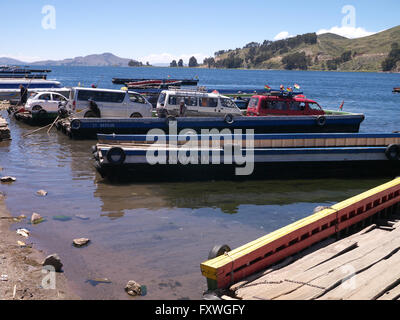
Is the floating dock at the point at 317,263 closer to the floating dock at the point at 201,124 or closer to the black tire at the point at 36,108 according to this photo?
the floating dock at the point at 201,124

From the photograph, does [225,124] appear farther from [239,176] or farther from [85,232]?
[85,232]

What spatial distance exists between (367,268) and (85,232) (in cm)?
625

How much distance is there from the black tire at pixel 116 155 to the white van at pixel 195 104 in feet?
24.1

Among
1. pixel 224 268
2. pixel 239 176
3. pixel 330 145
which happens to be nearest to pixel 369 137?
pixel 330 145

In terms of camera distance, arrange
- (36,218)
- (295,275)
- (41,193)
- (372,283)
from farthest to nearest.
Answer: (41,193) → (36,218) → (295,275) → (372,283)

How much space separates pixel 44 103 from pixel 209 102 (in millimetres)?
11655

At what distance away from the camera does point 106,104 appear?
74.4 feet

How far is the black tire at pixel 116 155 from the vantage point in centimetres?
1435

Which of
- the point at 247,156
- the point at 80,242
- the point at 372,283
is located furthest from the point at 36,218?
the point at 372,283

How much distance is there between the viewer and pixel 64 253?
8.99 meters

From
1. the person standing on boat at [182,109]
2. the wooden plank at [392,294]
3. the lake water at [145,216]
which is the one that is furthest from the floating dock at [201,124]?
the wooden plank at [392,294]

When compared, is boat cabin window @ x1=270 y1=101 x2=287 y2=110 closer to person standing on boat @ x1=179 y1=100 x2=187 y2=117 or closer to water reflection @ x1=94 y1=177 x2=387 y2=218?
person standing on boat @ x1=179 y1=100 x2=187 y2=117

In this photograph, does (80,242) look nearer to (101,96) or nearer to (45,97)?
(101,96)

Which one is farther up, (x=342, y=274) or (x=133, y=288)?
(x=342, y=274)
